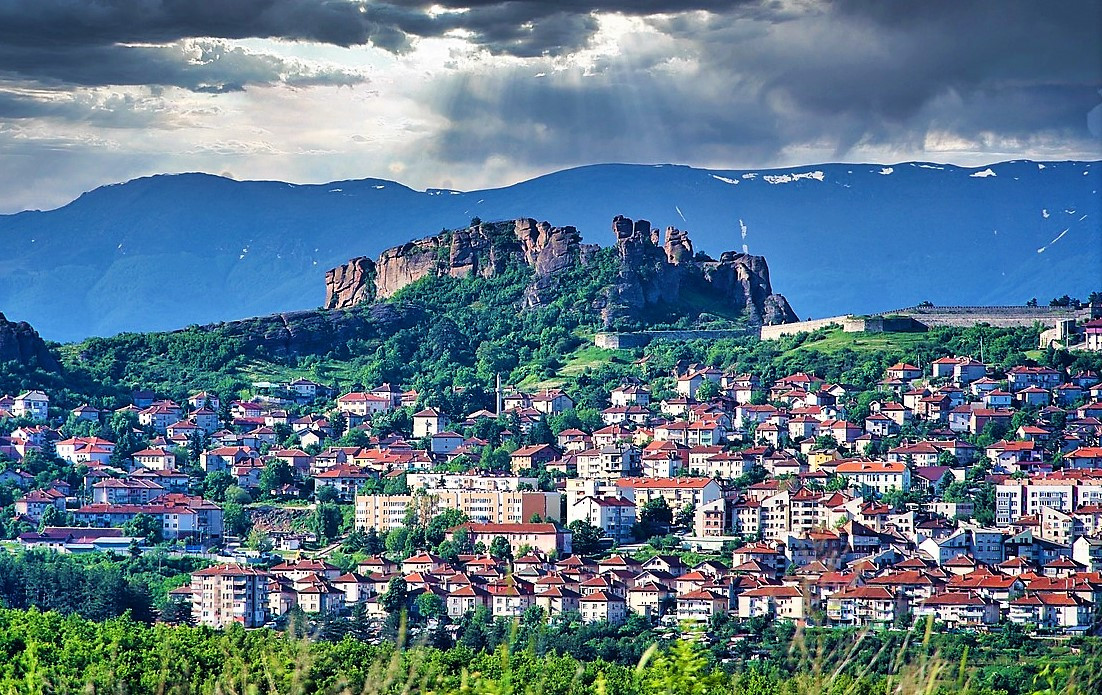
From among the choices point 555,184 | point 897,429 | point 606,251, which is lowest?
point 897,429

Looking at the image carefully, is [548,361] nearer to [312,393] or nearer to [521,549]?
[312,393]

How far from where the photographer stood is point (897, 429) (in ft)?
146

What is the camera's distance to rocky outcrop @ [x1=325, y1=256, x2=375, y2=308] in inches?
2480

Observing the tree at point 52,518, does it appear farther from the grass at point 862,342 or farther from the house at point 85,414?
the grass at point 862,342

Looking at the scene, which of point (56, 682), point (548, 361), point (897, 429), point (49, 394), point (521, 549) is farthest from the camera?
point (548, 361)

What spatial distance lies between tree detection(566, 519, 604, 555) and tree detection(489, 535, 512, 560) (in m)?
1.06

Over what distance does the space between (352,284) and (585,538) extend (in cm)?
2785

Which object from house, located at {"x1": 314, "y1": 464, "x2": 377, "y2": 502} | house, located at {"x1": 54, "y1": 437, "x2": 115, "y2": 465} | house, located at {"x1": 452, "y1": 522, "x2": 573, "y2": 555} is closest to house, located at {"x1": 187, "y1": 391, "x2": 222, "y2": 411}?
house, located at {"x1": 54, "y1": 437, "x2": 115, "y2": 465}

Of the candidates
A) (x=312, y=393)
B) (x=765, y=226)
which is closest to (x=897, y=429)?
(x=312, y=393)

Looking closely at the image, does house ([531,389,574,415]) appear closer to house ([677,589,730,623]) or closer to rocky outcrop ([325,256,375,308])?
rocky outcrop ([325,256,375,308])

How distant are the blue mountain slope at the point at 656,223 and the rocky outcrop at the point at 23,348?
37.2m

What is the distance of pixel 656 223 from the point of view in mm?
91625

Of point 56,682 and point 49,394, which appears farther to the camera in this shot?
point 49,394

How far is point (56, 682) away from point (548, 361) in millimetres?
34908
